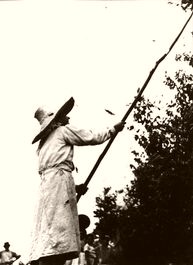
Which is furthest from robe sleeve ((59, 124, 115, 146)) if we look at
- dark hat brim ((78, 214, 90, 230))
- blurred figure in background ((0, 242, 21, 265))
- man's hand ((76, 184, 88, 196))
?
blurred figure in background ((0, 242, 21, 265))

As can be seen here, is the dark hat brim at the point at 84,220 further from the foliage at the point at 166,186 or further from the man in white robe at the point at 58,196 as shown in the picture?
the foliage at the point at 166,186

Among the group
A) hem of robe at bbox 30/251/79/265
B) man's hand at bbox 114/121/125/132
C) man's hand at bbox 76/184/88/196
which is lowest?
hem of robe at bbox 30/251/79/265

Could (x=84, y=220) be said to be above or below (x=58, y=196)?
below

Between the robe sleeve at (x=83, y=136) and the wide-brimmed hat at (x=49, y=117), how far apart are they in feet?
0.58

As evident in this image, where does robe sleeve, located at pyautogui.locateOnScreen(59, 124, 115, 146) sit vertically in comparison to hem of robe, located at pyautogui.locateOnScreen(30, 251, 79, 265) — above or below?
above

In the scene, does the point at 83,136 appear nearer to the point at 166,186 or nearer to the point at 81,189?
the point at 81,189

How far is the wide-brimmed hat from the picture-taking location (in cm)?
641

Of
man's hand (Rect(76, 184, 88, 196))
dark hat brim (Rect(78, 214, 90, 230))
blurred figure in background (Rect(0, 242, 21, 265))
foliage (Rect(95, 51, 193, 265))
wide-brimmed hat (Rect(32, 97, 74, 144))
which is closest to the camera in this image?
wide-brimmed hat (Rect(32, 97, 74, 144))

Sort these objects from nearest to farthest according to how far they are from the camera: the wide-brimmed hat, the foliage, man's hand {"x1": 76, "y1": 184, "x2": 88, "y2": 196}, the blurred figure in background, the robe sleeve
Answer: the robe sleeve, the wide-brimmed hat, man's hand {"x1": 76, "y1": 184, "x2": 88, "y2": 196}, the blurred figure in background, the foliage

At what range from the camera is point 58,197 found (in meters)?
6.19

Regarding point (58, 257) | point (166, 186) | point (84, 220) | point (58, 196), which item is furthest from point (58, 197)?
point (166, 186)

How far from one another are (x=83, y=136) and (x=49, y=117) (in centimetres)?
52

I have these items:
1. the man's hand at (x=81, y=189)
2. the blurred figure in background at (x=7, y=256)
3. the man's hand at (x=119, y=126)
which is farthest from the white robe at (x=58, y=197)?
the blurred figure in background at (x=7, y=256)

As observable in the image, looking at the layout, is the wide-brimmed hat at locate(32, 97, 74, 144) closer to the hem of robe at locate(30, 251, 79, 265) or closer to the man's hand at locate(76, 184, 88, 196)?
the man's hand at locate(76, 184, 88, 196)
